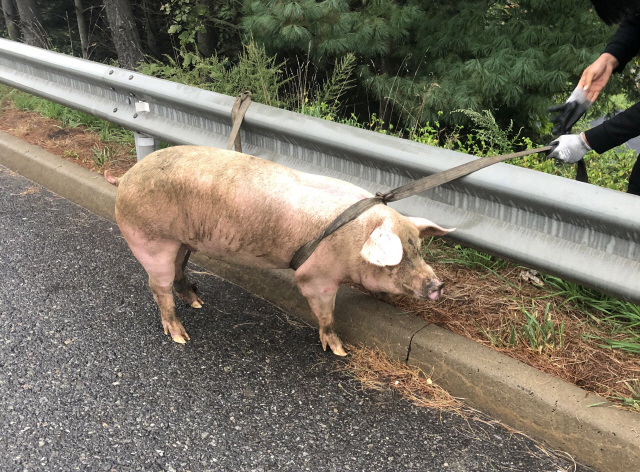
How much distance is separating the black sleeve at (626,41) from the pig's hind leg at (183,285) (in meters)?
2.32

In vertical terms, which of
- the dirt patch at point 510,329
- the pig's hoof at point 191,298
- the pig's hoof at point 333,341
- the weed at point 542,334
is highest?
the weed at point 542,334

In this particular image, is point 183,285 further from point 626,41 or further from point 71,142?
point 71,142

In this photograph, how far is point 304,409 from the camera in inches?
87.5

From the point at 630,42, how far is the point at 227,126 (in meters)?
2.15

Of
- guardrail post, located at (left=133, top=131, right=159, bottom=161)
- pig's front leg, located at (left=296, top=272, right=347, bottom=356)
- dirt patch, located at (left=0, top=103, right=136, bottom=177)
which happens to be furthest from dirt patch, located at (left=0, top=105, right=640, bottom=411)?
dirt patch, located at (left=0, top=103, right=136, bottom=177)

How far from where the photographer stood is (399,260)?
211 centimetres

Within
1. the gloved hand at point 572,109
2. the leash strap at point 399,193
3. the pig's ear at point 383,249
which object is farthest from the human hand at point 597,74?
the pig's ear at point 383,249

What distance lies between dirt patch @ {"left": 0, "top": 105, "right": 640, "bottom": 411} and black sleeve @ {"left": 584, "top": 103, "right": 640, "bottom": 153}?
727mm

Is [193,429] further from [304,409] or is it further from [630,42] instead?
[630,42]

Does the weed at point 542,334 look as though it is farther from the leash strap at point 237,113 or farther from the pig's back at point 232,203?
the leash strap at point 237,113

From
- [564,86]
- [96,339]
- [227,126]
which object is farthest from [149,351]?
[564,86]

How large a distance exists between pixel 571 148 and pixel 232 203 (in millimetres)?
1494

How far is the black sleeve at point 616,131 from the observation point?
2355 mm

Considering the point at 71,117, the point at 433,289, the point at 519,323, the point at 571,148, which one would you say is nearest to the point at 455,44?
the point at 571,148
